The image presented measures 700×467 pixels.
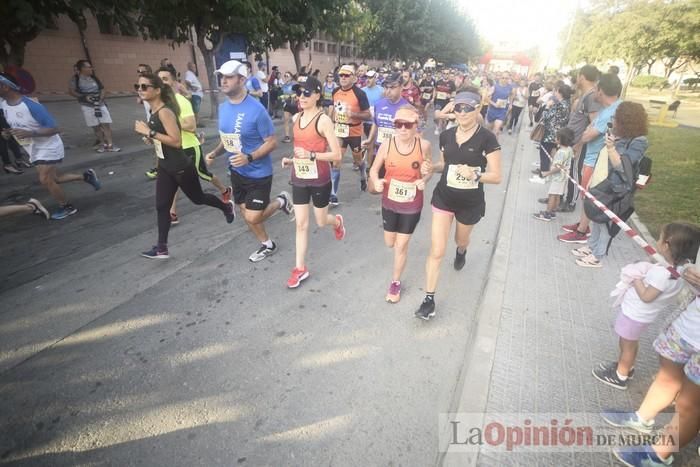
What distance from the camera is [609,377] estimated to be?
2.81 meters

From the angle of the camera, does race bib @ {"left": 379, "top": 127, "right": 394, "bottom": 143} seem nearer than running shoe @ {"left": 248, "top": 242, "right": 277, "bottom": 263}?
No

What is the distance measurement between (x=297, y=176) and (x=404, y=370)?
2.26 meters

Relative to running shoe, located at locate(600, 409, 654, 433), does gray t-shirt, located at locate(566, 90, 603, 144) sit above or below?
above

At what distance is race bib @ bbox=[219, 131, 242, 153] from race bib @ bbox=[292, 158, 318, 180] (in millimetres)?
664

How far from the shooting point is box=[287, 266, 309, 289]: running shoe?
3.96 meters

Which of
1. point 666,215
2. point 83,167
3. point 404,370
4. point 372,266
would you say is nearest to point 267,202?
point 372,266

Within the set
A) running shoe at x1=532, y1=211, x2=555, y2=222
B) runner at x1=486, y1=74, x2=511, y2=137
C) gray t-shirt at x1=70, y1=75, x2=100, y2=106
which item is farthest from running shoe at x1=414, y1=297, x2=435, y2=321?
gray t-shirt at x1=70, y1=75, x2=100, y2=106

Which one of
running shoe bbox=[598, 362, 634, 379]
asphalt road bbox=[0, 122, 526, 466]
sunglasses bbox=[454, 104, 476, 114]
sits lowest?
asphalt road bbox=[0, 122, 526, 466]

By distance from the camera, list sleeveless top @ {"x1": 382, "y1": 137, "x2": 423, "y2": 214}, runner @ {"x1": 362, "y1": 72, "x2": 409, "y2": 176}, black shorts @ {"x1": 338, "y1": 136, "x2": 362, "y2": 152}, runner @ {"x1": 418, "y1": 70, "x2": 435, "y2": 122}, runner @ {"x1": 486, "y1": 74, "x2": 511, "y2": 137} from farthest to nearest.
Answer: runner @ {"x1": 418, "y1": 70, "x2": 435, "y2": 122} → runner @ {"x1": 486, "y1": 74, "x2": 511, "y2": 137} → black shorts @ {"x1": 338, "y1": 136, "x2": 362, "y2": 152} → runner @ {"x1": 362, "y1": 72, "x2": 409, "y2": 176} → sleeveless top @ {"x1": 382, "y1": 137, "x2": 423, "y2": 214}

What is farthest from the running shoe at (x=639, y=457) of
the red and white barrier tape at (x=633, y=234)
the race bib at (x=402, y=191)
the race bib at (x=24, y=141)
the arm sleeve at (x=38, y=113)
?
the race bib at (x=24, y=141)

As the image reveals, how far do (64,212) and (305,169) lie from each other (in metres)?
4.30

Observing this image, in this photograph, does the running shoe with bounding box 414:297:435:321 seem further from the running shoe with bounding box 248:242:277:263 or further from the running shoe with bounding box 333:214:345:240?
the running shoe with bounding box 248:242:277:263

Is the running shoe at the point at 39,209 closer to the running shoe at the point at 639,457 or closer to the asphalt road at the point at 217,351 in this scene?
the asphalt road at the point at 217,351

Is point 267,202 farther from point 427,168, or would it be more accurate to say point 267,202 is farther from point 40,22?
point 40,22
